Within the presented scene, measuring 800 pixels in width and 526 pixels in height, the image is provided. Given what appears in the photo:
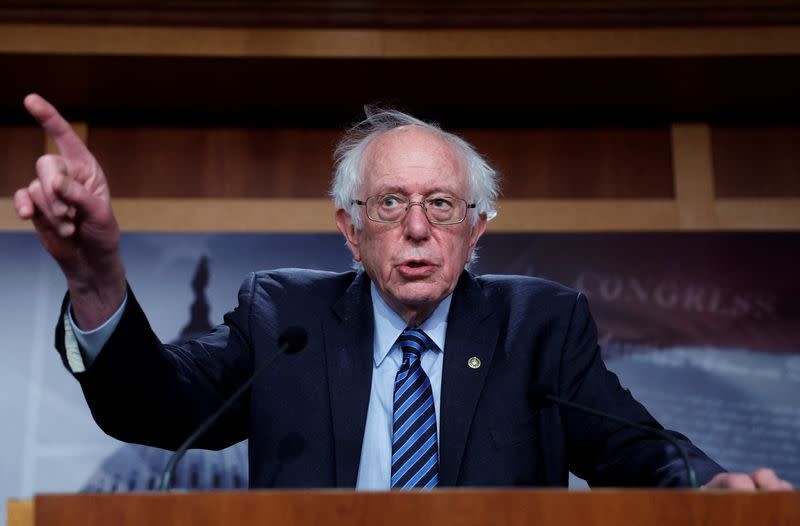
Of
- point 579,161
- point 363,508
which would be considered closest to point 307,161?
point 579,161

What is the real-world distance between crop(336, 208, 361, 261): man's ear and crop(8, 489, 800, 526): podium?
0.97 meters

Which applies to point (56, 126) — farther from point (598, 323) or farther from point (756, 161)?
point (756, 161)

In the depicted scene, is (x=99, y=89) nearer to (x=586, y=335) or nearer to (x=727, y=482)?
(x=586, y=335)

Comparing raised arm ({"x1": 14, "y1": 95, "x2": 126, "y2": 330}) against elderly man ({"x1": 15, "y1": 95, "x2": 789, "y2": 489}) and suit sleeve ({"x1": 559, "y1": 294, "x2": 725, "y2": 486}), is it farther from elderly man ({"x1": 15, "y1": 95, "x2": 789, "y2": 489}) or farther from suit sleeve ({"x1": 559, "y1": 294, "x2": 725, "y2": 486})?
suit sleeve ({"x1": 559, "y1": 294, "x2": 725, "y2": 486})

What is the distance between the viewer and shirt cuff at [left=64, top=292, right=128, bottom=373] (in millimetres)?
1486

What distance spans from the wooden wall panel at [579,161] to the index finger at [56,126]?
2286 millimetres

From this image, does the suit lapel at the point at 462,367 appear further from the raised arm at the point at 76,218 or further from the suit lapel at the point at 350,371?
the raised arm at the point at 76,218

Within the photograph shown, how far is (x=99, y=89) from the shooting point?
10.7 ft

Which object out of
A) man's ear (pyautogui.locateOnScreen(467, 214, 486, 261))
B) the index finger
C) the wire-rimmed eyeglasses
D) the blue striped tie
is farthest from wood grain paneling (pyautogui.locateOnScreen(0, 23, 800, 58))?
the index finger

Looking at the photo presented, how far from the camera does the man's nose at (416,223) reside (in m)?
1.86

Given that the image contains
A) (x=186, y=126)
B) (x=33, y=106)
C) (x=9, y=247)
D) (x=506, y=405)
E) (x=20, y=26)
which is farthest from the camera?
(x=186, y=126)

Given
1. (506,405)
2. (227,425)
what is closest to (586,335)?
(506,405)

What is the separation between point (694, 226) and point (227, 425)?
2134 millimetres

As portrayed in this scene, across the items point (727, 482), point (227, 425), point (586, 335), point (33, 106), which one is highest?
point (33, 106)
